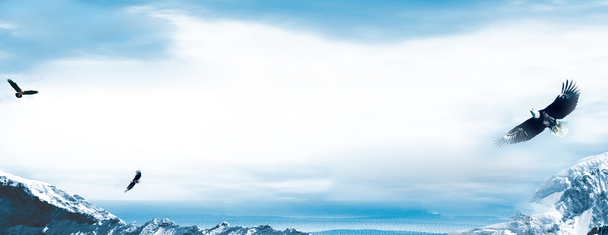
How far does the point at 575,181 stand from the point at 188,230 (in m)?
132

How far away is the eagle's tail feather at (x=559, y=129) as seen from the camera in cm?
6469

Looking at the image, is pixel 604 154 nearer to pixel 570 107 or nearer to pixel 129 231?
pixel 570 107

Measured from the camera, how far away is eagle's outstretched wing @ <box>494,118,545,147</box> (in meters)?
67.8

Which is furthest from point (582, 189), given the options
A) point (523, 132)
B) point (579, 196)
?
point (523, 132)

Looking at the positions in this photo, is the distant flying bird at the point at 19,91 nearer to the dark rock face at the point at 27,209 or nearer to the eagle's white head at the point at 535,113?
the eagle's white head at the point at 535,113

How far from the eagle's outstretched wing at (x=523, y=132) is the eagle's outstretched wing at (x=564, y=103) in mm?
3054

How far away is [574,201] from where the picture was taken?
174000mm

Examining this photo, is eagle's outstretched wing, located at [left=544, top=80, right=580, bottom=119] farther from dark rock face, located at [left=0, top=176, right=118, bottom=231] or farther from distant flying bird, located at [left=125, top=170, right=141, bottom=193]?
dark rock face, located at [left=0, top=176, right=118, bottom=231]

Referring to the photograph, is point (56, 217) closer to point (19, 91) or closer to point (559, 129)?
point (19, 91)

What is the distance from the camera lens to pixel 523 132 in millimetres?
68500

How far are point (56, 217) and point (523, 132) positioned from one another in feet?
379

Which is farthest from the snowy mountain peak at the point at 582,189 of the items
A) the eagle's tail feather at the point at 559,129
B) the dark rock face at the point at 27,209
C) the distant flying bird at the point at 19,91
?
the distant flying bird at the point at 19,91

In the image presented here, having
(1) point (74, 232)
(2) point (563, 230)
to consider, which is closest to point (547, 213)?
(2) point (563, 230)

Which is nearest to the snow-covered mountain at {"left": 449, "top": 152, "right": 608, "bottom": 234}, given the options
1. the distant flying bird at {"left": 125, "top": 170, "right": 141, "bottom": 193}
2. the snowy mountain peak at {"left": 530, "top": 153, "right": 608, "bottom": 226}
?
the snowy mountain peak at {"left": 530, "top": 153, "right": 608, "bottom": 226}
